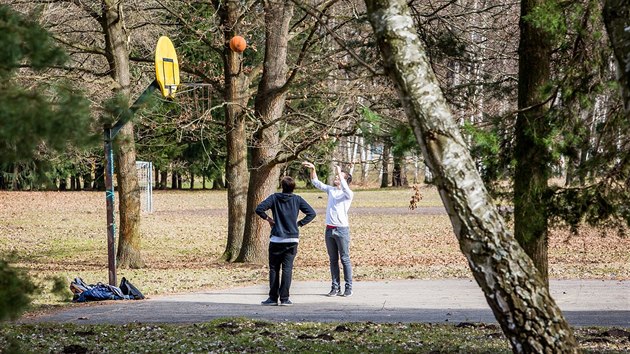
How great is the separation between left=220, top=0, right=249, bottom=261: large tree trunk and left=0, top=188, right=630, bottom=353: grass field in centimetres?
90

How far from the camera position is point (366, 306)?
13.5 m

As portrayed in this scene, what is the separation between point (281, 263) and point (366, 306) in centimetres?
139

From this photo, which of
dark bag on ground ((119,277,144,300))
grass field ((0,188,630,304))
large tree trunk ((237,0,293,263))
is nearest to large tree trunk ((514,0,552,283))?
grass field ((0,188,630,304))

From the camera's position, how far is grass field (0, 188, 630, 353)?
9578 millimetres

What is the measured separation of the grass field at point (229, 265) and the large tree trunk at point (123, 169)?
71 centimetres

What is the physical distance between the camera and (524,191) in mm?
9070

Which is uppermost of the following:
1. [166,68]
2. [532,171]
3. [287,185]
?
[166,68]

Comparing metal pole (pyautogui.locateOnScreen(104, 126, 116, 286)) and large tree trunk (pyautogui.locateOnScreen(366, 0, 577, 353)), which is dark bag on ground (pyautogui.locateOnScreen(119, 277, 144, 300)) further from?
large tree trunk (pyautogui.locateOnScreen(366, 0, 577, 353))

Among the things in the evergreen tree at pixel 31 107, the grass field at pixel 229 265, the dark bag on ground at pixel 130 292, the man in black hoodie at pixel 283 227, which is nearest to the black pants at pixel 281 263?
the man in black hoodie at pixel 283 227

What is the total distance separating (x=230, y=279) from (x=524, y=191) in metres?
9.87

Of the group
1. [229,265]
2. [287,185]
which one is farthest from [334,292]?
[229,265]

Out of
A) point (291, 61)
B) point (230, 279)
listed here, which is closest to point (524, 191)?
point (230, 279)

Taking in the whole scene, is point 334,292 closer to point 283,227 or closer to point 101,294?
point 283,227

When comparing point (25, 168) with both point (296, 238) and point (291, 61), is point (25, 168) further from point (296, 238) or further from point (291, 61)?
point (291, 61)
